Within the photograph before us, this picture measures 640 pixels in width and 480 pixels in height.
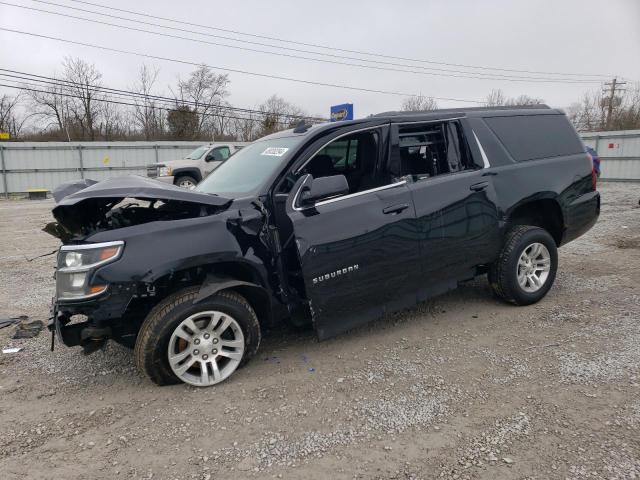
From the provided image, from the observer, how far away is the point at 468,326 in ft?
13.9

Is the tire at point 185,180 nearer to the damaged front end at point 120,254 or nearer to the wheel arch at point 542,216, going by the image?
the damaged front end at point 120,254

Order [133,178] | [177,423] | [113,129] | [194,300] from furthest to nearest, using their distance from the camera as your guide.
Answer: [113,129]
[133,178]
[194,300]
[177,423]

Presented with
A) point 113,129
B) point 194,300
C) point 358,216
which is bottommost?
point 194,300

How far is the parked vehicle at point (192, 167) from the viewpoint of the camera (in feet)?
53.8

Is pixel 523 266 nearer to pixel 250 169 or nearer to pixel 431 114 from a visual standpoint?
pixel 431 114

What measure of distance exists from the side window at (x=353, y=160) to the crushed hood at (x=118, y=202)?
0.91 meters

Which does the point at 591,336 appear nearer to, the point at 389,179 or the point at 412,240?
the point at 412,240

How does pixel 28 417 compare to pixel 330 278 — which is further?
pixel 330 278

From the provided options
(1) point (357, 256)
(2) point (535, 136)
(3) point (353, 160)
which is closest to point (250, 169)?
(3) point (353, 160)

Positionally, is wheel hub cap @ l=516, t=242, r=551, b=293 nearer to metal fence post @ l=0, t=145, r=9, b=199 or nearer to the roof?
the roof

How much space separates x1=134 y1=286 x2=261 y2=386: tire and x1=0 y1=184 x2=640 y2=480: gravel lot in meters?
0.13

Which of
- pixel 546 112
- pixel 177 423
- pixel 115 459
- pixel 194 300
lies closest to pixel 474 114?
pixel 546 112

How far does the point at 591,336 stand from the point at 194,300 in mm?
3377

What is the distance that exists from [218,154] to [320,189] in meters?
14.6
